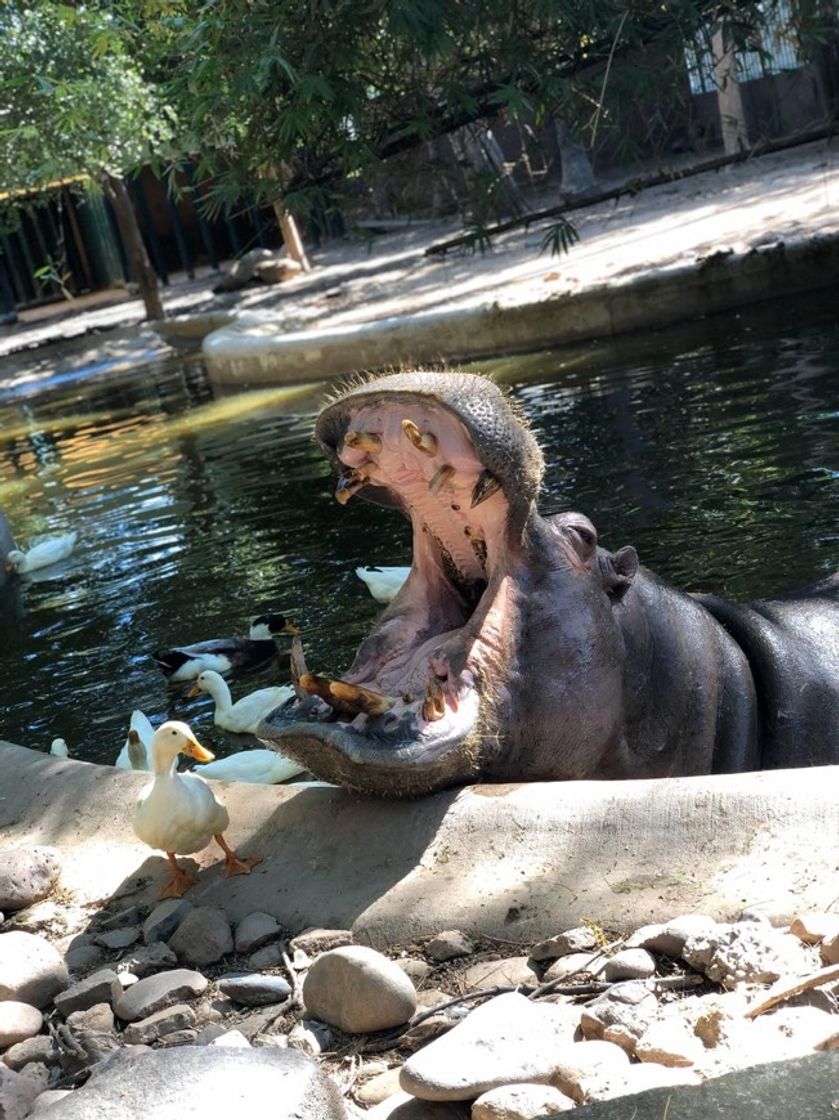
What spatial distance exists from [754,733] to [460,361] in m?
9.34

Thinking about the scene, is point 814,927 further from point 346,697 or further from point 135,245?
point 135,245

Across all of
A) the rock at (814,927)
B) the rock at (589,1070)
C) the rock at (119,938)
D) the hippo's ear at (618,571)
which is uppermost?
the hippo's ear at (618,571)

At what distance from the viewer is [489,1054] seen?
2.29 m

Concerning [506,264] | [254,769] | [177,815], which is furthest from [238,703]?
[506,264]

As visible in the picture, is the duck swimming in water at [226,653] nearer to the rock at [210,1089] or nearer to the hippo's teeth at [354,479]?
the hippo's teeth at [354,479]

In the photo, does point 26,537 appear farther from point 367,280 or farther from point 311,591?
point 367,280

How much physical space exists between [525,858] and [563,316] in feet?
33.2

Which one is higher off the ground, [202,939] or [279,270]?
[279,270]

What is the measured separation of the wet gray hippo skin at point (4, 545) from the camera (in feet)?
30.2

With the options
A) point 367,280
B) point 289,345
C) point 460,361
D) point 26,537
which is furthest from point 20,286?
point 26,537

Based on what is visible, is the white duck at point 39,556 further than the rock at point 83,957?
Yes

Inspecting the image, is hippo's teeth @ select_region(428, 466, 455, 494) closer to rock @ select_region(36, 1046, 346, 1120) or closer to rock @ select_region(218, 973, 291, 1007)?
rock @ select_region(218, 973, 291, 1007)

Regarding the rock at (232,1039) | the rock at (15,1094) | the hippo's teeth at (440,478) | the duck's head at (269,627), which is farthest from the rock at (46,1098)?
the duck's head at (269,627)

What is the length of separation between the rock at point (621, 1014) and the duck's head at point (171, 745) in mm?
1438
